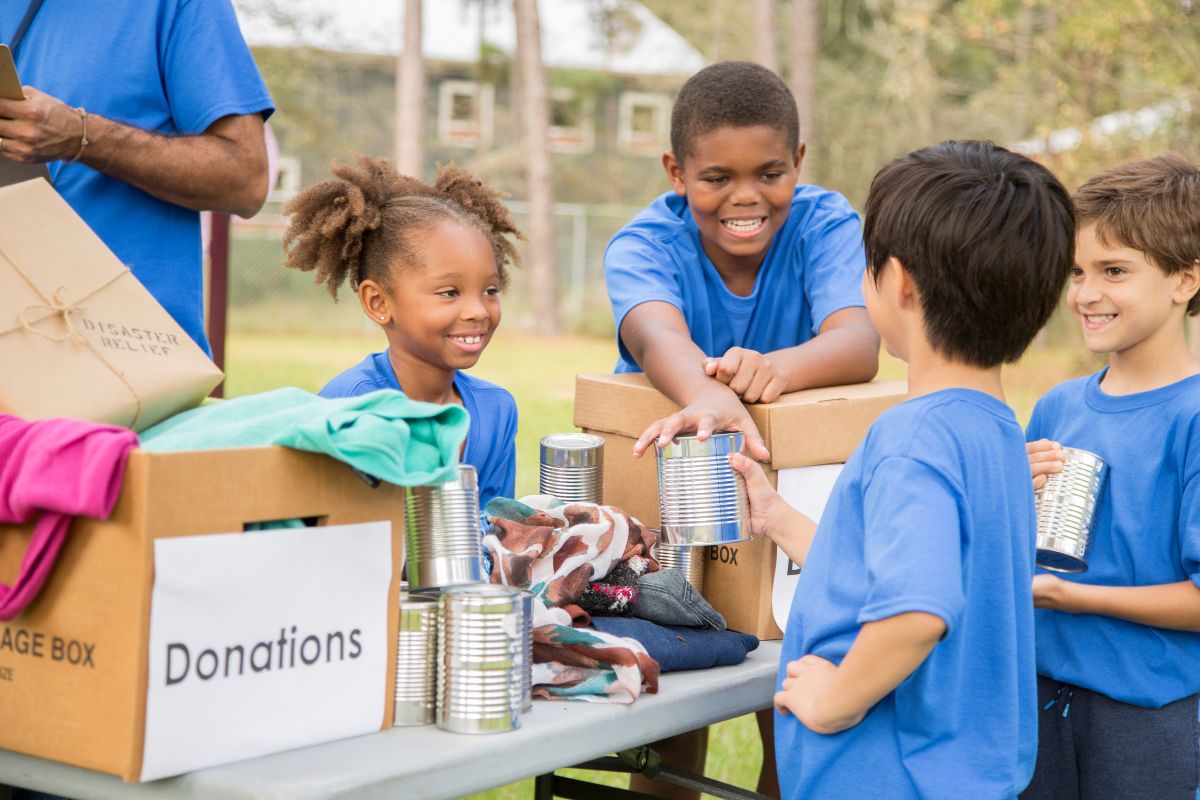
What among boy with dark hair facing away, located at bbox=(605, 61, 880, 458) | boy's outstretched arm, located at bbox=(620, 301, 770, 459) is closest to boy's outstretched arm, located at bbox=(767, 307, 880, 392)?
boy with dark hair facing away, located at bbox=(605, 61, 880, 458)

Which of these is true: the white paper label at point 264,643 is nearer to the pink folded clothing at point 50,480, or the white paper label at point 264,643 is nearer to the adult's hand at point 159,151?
the pink folded clothing at point 50,480

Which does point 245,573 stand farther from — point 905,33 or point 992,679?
point 905,33

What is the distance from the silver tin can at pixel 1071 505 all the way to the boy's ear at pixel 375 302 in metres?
1.34

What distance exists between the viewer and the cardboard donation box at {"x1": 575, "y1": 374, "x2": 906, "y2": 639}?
2361 mm

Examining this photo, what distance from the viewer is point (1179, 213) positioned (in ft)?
7.91

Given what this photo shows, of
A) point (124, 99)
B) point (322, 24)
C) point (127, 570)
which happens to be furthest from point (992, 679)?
point (322, 24)

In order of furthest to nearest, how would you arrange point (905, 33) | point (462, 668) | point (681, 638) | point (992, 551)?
point (905, 33) < point (681, 638) < point (992, 551) < point (462, 668)

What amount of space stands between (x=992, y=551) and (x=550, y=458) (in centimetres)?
89

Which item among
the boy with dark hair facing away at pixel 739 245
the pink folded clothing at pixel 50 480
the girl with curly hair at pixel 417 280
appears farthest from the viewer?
the boy with dark hair facing away at pixel 739 245

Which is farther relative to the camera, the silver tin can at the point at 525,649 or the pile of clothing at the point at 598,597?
the pile of clothing at the point at 598,597

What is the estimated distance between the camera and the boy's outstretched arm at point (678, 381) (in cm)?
225

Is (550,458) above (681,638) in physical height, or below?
above

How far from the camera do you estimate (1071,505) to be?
87.0 inches

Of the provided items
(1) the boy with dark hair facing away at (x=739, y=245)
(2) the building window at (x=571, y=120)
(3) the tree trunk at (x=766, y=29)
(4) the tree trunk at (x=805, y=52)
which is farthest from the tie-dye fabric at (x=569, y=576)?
(2) the building window at (x=571, y=120)
